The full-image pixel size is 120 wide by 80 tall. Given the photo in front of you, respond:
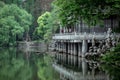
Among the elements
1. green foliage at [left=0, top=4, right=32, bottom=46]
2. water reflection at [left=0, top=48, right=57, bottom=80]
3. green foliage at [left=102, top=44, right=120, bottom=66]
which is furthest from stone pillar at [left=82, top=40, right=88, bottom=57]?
green foliage at [left=0, top=4, right=32, bottom=46]

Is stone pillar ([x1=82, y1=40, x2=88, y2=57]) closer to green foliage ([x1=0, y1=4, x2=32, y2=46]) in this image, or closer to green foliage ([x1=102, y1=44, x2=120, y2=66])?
green foliage ([x1=102, y1=44, x2=120, y2=66])

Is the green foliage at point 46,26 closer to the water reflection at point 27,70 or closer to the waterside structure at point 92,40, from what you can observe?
the waterside structure at point 92,40

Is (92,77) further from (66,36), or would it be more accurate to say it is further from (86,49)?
(66,36)

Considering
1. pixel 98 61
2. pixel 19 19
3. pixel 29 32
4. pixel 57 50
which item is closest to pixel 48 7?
pixel 29 32

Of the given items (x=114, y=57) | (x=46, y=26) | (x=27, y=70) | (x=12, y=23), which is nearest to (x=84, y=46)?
(x=27, y=70)

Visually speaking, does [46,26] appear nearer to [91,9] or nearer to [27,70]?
[91,9]

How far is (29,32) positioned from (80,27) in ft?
177

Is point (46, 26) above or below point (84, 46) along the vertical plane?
above

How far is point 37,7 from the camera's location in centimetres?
11306

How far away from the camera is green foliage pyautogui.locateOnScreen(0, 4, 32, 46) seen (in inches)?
3575

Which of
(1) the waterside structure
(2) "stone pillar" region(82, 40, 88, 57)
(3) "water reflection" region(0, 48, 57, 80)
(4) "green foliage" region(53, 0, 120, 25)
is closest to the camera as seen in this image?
(3) "water reflection" region(0, 48, 57, 80)

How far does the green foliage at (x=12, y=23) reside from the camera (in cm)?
9081

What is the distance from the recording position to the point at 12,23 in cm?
9319

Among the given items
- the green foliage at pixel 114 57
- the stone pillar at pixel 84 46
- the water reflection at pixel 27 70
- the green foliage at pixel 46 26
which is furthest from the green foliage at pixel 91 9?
the green foliage at pixel 46 26
